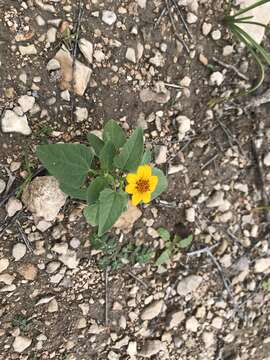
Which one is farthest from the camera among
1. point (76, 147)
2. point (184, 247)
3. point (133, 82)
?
point (184, 247)

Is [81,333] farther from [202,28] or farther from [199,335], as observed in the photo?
[202,28]

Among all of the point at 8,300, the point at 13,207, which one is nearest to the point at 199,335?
the point at 8,300

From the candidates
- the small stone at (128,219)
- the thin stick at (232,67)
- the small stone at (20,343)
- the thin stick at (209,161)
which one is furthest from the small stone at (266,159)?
the small stone at (20,343)

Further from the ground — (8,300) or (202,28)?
(202,28)

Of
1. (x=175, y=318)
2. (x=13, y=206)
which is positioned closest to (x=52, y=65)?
(x=13, y=206)

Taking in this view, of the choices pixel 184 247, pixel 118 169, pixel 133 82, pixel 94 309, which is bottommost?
pixel 94 309

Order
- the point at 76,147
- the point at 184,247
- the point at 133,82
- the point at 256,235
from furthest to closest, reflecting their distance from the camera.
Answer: the point at 256,235
the point at 184,247
the point at 133,82
the point at 76,147
